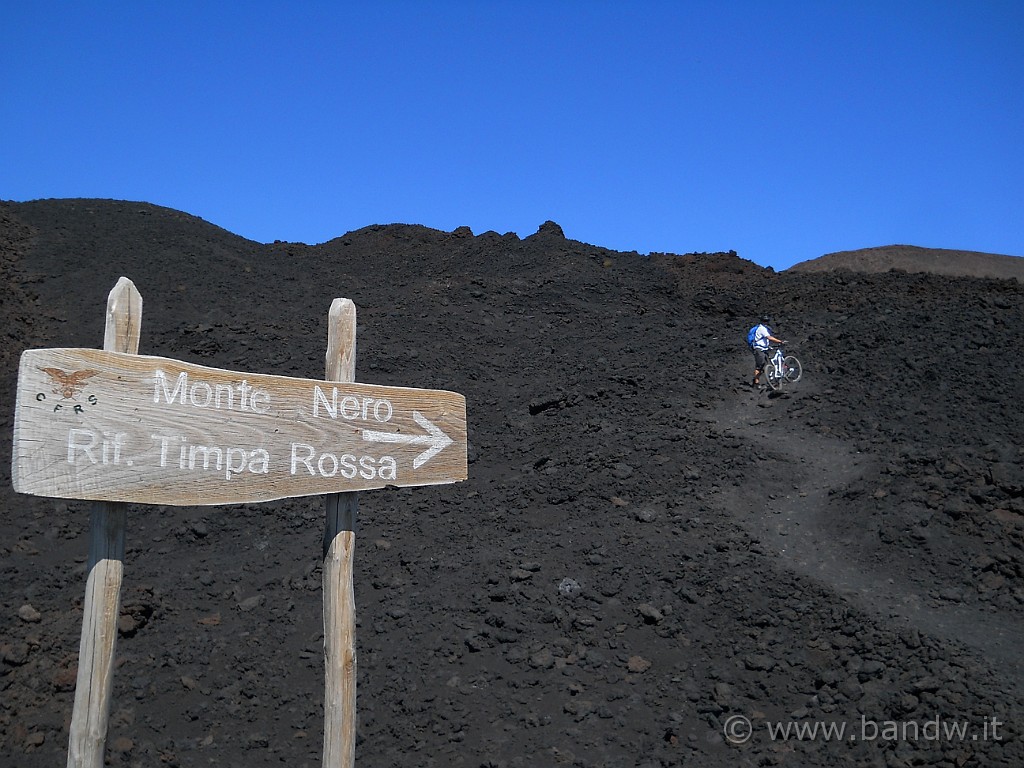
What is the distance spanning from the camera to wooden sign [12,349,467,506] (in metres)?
2.74

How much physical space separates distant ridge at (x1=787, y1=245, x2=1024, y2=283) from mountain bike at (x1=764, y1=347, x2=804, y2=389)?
57.5ft

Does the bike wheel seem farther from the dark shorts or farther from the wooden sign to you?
the wooden sign

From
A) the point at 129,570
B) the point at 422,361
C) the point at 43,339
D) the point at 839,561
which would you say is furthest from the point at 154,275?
the point at 839,561

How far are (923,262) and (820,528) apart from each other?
26.9 meters

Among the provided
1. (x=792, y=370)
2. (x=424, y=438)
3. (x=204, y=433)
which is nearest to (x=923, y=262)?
(x=792, y=370)

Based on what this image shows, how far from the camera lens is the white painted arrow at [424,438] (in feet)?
11.3

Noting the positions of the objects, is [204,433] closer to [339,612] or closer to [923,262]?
[339,612]

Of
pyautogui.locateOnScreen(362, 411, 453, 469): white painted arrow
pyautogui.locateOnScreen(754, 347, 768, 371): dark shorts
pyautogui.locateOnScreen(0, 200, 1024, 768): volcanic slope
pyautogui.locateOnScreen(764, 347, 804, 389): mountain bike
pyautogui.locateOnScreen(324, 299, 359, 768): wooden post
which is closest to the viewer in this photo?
pyautogui.locateOnScreen(324, 299, 359, 768): wooden post

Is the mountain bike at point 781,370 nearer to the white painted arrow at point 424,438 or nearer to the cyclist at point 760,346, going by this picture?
the cyclist at point 760,346

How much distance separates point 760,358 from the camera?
13.3m

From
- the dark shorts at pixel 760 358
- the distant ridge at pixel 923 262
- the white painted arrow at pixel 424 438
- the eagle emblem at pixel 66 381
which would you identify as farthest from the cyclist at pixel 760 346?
the distant ridge at pixel 923 262

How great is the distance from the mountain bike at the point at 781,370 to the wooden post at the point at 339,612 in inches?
419

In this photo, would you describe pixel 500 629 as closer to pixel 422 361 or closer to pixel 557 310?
pixel 422 361

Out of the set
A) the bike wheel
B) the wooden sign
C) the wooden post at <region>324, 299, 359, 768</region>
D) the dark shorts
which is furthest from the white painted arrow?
the bike wheel
